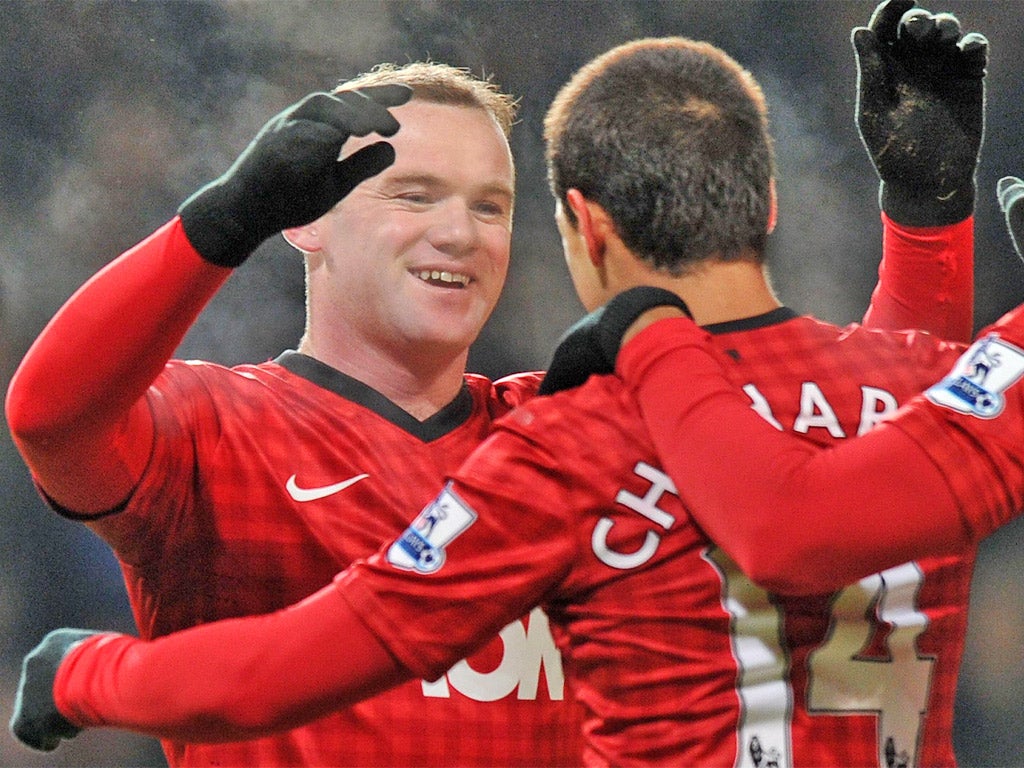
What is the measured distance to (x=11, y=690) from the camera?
280 cm

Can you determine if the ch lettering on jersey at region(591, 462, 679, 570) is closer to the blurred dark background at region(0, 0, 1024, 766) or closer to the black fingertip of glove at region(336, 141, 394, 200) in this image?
the black fingertip of glove at region(336, 141, 394, 200)

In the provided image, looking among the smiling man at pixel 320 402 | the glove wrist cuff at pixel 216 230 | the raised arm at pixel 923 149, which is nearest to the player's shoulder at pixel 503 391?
the smiling man at pixel 320 402

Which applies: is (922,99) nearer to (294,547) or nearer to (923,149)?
(923,149)

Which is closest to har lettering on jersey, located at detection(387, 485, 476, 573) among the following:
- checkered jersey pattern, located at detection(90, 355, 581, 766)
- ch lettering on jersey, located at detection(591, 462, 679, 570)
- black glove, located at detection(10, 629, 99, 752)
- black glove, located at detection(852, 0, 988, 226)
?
ch lettering on jersey, located at detection(591, 462, 679, 570)

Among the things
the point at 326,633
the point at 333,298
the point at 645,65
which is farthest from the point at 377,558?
the point at 333,298

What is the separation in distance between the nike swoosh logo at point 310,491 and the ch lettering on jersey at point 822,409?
2.44ft

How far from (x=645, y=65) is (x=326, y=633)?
2.20 ft

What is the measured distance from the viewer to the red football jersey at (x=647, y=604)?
1.14 meters

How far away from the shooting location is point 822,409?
1193 millimetres

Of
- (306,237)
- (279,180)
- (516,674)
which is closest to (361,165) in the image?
(279,180)

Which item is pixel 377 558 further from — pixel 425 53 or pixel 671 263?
pixel 425 53

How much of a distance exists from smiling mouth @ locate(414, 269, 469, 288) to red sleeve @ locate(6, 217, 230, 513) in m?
0.50

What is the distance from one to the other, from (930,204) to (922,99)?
17cm

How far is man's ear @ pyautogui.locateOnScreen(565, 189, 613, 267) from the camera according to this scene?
1277 millimetres
